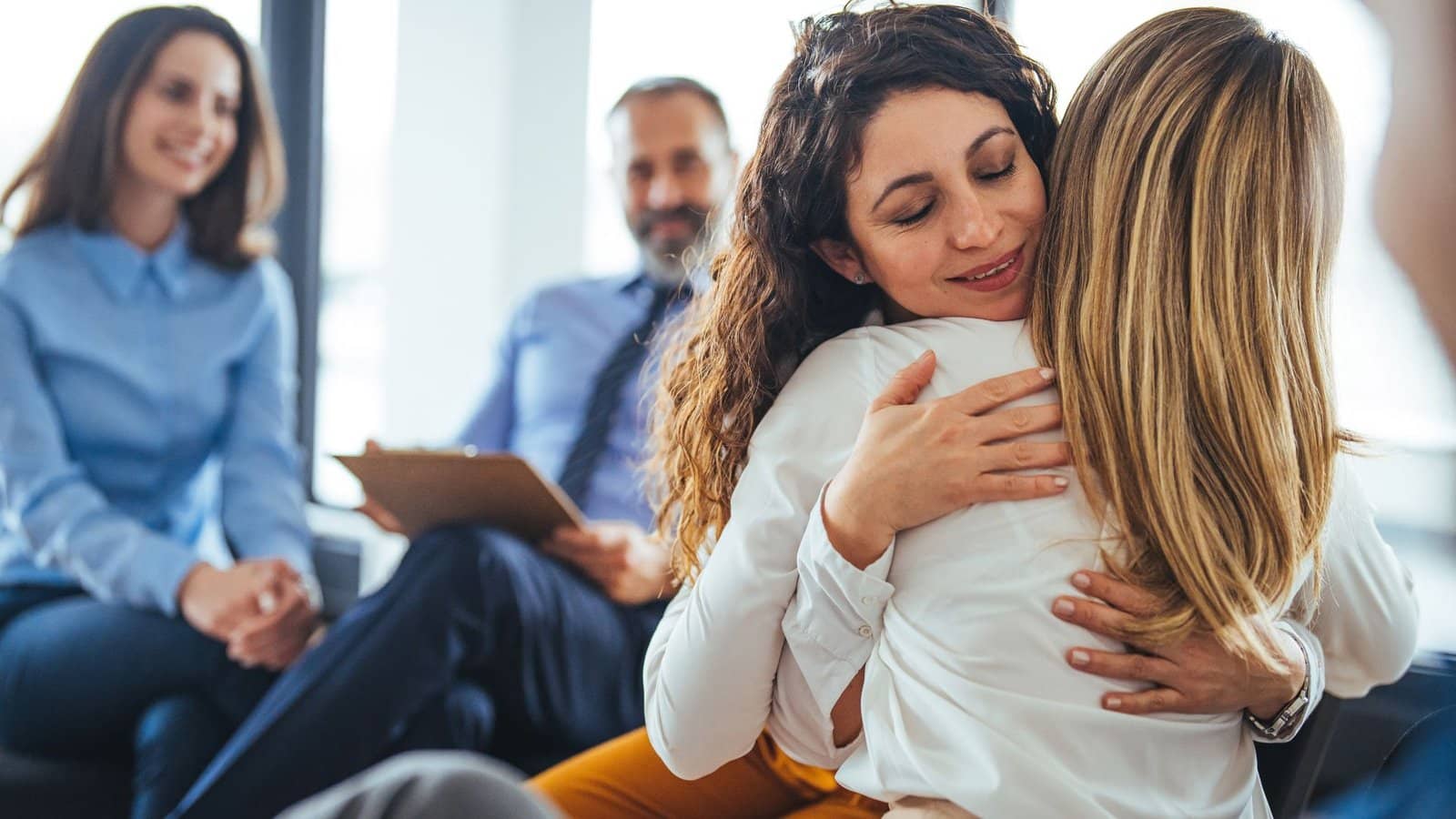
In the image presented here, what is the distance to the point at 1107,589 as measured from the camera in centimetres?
83

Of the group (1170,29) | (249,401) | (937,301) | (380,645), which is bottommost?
(380,645)

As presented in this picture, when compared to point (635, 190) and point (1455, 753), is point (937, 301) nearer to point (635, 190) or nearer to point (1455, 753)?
point (1455, 753)

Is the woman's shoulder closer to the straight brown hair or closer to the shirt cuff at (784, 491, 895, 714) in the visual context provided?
the straight brown hair

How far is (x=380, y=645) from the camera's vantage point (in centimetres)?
166

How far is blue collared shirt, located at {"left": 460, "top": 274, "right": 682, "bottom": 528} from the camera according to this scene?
2.34m

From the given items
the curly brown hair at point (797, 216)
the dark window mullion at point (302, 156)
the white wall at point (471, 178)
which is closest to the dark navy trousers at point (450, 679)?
the curly brown hair at point (797, 216)

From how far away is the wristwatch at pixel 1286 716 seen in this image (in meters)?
0.96

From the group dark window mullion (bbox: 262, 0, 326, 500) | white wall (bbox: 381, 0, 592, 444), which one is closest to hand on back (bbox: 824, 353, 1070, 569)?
white wall (bbox: 381, 0, 592, 444)

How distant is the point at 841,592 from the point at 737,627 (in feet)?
0.31

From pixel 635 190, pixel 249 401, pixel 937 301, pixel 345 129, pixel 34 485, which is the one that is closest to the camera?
pixel 937 301

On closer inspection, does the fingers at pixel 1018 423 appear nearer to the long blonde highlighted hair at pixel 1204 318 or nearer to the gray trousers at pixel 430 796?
the long blonde highlighted hair at pixel 1204 318

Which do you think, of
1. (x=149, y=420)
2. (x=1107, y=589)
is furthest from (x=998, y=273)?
(x=149, y=420)

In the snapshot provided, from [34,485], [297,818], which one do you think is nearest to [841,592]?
[297,818]

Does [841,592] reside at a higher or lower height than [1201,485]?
lower
